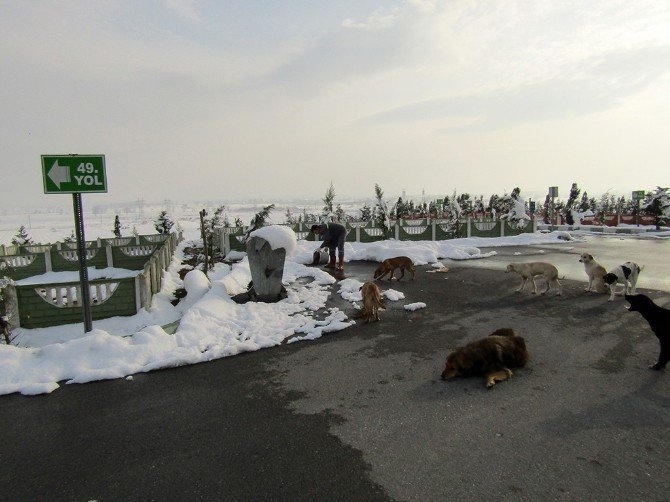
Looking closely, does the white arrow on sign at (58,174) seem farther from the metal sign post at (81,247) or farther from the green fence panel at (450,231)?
the green fence panel at (450,231)

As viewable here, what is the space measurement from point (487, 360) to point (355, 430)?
2072mm

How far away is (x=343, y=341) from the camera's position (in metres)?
6.41

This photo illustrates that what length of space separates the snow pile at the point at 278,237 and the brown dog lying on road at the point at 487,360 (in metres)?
5.12

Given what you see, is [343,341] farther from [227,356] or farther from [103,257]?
[103,257]

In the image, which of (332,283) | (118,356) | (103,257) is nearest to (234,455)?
(118,356)

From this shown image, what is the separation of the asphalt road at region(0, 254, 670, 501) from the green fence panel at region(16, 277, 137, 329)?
4.46 metres

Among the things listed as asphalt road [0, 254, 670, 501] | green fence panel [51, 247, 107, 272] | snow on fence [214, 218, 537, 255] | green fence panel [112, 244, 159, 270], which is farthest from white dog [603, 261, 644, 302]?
green fence panel [51, 247, 107, 272]

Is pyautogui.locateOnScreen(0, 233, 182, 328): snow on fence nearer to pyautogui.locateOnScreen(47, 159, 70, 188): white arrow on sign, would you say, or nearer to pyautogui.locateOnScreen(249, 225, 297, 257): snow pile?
pyautogui.locateOnScreen(249, 225, 297, 257): snow pile

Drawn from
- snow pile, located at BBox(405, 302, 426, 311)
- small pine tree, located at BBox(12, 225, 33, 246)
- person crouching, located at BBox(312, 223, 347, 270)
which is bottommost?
snow pile, located at BBox(405, 302, 426, 311)

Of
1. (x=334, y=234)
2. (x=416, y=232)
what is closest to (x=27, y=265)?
(x=334, y=234)

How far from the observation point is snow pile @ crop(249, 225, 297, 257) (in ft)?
Result: 29.4

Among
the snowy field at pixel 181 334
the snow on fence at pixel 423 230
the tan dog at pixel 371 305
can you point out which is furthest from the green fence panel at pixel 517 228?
the tan dog at pixel 371 305

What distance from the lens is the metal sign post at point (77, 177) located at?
566cm

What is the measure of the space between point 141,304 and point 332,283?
500 centimetres
